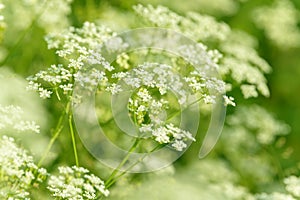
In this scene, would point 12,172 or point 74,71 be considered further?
point 74,71

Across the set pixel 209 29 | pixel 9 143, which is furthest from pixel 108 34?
→ pixel 9 143

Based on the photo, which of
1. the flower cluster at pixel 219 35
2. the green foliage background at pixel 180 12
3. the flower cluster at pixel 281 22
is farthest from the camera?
the flower cluster at pixel 281 22

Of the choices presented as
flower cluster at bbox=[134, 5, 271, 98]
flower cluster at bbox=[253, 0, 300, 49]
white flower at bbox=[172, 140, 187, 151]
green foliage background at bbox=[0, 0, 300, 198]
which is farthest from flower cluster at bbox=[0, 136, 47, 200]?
flower cluster at bbox=[253, 0, 300, 49]

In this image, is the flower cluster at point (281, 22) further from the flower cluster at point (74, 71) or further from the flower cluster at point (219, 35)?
the flower cluster at point (74, 71)

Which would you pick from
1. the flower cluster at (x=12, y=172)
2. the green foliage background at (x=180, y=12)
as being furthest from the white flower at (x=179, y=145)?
the green foliage background at (x=180, y=12)

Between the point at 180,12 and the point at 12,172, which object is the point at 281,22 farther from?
the point at 12,172

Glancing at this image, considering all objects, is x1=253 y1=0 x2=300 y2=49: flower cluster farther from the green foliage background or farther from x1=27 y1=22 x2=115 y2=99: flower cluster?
A: x1=27 y1=22 x2=115 y2=99: flower cluster

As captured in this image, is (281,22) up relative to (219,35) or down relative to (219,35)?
up

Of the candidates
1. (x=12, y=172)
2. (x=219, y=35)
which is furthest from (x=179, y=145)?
(x=219, y=35)
